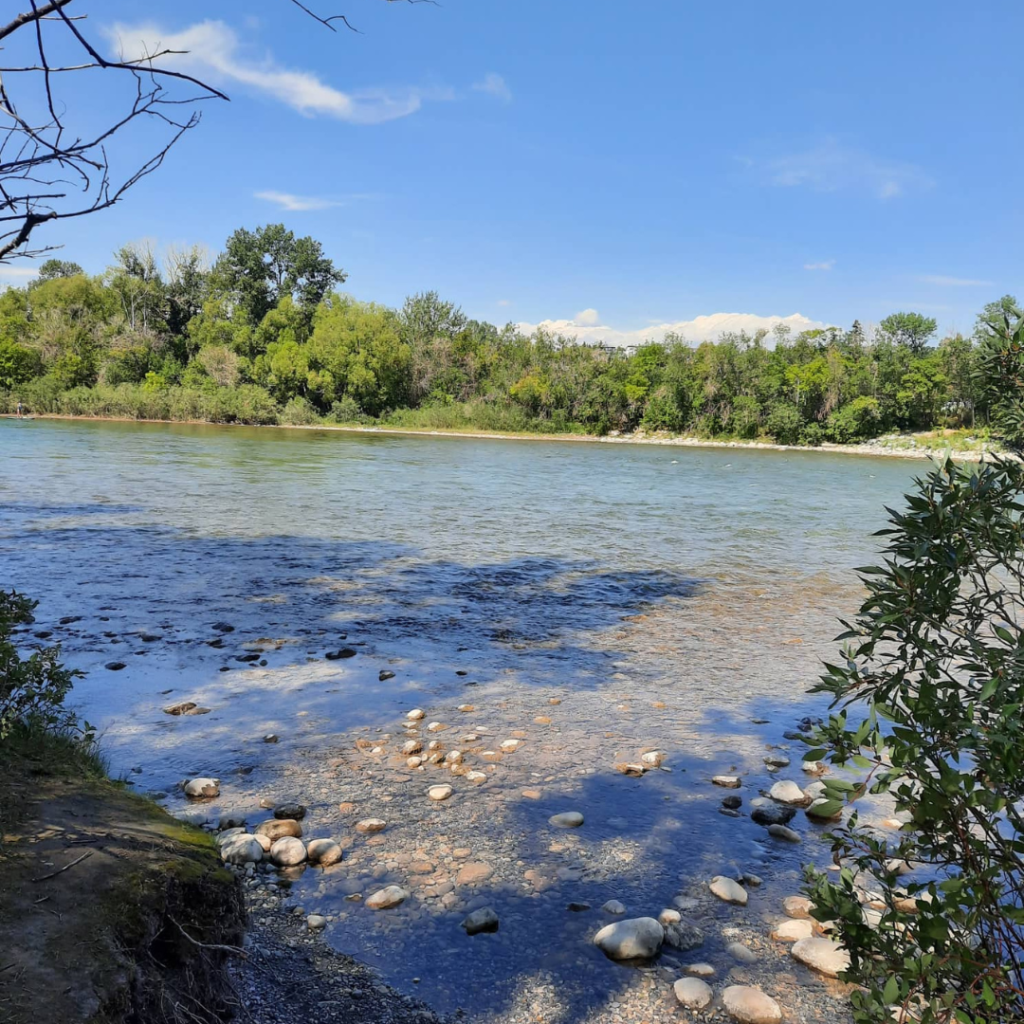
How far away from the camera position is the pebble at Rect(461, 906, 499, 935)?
4203mm

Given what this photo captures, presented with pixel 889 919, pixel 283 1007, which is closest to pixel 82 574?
pixel 283 1007

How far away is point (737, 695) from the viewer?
27.3ft

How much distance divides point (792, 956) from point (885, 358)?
10119 centimetres

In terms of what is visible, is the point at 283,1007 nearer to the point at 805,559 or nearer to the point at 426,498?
the point at 805,559

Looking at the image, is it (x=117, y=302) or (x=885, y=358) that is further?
(x=117, y=302)

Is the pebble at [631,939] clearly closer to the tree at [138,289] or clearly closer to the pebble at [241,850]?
the pebble at [241,850]

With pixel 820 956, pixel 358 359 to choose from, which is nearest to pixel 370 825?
pixel 820 956

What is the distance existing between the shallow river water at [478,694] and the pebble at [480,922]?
0.07 m

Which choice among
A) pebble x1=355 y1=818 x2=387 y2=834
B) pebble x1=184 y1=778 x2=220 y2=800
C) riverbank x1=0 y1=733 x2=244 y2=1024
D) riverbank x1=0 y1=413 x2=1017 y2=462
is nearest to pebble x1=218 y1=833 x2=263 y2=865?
pebble x1=355 y1=818 x2=387 y2=834

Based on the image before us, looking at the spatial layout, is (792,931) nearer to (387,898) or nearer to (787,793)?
(787,793)

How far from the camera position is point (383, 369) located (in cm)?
9406

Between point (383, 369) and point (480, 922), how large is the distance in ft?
306

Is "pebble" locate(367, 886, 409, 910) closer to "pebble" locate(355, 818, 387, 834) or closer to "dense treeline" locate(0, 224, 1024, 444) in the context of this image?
"pebble" locate(355, 818, 387, 834)

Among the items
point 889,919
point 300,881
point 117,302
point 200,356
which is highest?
point 117,302
